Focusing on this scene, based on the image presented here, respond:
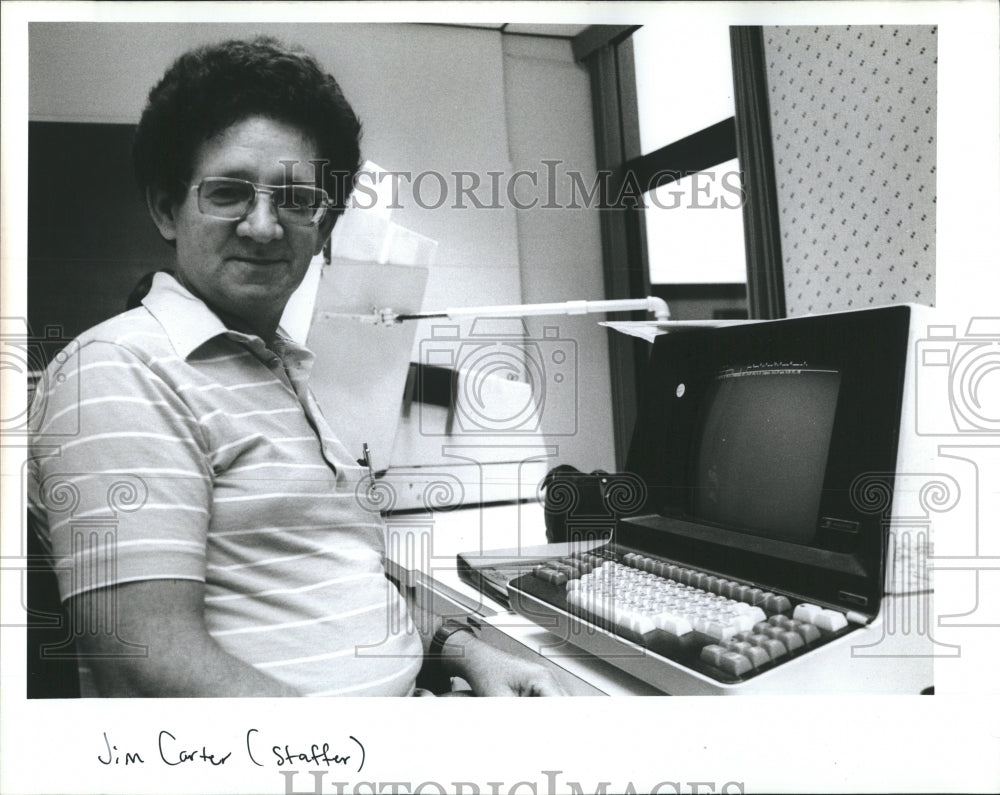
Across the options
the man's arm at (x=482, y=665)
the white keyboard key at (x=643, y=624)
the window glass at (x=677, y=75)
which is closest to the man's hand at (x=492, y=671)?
the man's arm at (x=482, y=665)

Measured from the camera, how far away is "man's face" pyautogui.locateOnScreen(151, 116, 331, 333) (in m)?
1.05

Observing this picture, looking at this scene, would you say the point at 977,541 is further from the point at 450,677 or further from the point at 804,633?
the point at 450,677

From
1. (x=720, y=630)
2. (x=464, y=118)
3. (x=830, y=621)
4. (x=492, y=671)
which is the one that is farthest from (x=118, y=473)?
(x=830, y=621)

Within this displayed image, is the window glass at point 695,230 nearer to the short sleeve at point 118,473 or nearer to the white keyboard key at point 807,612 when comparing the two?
the white keyboard key at point 807,612

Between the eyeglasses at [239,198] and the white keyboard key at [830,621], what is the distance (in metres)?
0.80

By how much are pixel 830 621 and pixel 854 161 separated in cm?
64

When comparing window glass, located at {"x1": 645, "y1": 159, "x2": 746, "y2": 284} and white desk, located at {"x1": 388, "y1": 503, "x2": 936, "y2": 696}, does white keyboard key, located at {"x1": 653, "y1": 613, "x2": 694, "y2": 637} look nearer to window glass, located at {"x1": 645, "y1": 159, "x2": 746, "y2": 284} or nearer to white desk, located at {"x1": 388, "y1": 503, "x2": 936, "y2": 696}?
white desk, located at {"x1": 388, "y1": 503, "x2": 936, "y2": 696}

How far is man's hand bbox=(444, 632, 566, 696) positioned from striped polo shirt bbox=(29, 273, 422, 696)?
60mm

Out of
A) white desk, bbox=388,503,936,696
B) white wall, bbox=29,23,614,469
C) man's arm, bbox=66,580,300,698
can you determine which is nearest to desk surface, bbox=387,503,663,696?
white desk, bbox=388,503,936,696

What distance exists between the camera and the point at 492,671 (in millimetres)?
1077

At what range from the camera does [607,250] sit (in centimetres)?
112

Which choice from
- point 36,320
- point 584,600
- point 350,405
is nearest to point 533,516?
point 584,600

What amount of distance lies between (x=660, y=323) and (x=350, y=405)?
0.43 m

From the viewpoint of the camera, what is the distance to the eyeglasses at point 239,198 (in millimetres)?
1047
